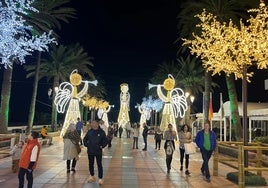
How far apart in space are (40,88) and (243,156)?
2765 inches

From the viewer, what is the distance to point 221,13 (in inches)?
1029

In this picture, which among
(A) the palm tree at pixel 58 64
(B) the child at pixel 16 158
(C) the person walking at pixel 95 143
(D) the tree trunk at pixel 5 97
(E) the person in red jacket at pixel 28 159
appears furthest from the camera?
(A) the palm tree at pixel 58 64

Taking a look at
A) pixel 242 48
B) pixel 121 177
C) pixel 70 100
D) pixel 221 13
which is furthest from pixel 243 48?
pixel 70 100

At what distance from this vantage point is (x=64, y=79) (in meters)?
46.8

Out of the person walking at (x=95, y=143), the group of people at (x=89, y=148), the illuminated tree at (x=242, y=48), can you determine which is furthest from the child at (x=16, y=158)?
the illuminated tree at (x=242, y=48)

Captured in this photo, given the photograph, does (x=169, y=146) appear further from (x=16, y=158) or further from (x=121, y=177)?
(x=16, y=158)

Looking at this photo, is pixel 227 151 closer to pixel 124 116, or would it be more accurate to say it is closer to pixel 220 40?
pixel 220 40

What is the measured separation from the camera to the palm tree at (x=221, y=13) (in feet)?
82.7

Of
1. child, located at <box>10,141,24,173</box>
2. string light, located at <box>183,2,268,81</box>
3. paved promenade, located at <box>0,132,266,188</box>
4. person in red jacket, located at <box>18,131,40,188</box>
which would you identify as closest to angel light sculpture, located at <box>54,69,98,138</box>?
paved promenade, located at <box>0,132,266,188</box>

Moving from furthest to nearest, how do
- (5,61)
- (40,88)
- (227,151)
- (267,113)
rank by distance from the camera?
(40,88) → (267,113) → (227,151) → (5,61)

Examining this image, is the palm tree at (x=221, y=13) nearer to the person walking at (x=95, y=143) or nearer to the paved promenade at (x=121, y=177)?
the paved promenade at (x=121, y=177)

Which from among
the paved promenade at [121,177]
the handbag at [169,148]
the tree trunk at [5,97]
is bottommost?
the paved promenade at [121,177]

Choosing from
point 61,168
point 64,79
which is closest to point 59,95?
point 64,79

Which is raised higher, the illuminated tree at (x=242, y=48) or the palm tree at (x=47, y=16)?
the palm tree at (x=47, y=16)
